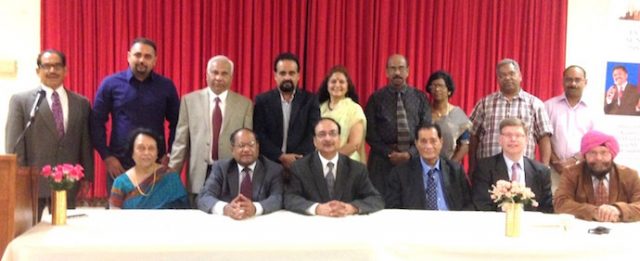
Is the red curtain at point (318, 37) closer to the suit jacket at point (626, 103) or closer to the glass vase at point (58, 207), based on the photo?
the suit jacket at point (626, 103)

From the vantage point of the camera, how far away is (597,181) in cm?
348

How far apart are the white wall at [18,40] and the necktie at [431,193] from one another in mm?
3235

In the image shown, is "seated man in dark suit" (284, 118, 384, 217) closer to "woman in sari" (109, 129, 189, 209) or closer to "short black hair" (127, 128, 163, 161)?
"woman in sari" (109, 129, 189, 209)

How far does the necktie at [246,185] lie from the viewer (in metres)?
3.49

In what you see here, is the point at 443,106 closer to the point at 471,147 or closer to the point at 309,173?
the point at 471,147

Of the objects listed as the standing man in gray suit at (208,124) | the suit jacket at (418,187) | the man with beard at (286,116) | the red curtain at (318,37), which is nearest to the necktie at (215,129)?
the standing man in gray suit at (208,124)

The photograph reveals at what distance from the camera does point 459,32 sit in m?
5.32

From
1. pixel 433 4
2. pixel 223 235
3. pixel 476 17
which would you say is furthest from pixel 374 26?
pixel 223 235

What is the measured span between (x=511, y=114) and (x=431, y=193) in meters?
1.03

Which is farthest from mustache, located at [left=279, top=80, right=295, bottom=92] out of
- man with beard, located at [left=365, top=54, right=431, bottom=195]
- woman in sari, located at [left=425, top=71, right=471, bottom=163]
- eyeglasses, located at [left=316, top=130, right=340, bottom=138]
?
woman in sari, located at [left=425, top=71, right=471, bottom=163]

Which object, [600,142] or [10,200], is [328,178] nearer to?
[600,142]

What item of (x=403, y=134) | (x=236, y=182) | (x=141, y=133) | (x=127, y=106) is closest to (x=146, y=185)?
(x=141, y=133)

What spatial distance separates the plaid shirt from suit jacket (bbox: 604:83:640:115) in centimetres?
143

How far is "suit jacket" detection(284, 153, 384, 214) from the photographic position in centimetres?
341
